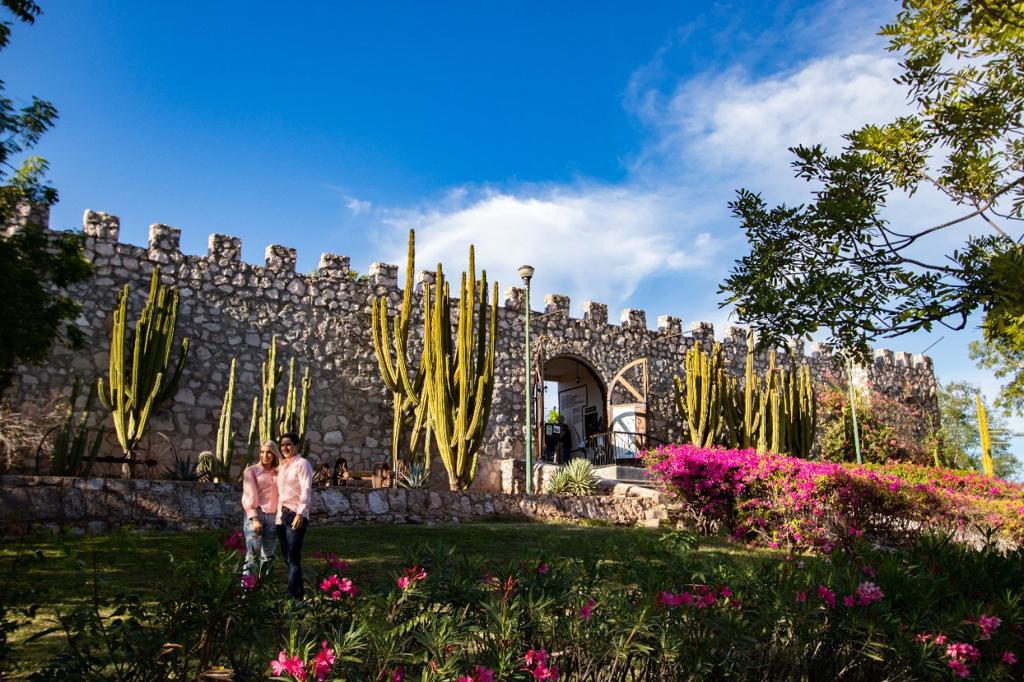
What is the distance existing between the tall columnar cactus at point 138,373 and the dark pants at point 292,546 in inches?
259

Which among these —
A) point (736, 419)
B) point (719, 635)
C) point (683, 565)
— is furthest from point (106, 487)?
point (736, 419)

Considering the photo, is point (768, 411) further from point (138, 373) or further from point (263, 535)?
point (263, 535)

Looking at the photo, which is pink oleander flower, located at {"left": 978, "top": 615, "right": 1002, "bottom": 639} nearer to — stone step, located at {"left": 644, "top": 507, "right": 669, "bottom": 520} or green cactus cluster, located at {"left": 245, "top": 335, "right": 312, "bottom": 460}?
stone step, located at {"left": 644, "top": 507, "right": 669, "bottom": 520}

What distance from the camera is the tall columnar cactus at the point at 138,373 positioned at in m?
11.5

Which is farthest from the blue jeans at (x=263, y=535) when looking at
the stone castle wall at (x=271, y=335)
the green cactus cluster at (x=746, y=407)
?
the green cactus cluster at (x=746, y=407)

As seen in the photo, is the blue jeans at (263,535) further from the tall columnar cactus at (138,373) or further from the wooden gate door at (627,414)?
the wooden gate door at (627,414)

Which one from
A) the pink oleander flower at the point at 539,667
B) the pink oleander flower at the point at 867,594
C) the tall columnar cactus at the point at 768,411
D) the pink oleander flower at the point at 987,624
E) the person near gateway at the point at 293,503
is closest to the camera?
the pink oleander flower at the point at 539,667

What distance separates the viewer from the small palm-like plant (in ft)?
42.7

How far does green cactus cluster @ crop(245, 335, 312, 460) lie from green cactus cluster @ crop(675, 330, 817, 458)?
8616 millimetres

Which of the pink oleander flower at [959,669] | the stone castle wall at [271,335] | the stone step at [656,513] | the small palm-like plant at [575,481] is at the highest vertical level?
the stone castle wall at [271,335]

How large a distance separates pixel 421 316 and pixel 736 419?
7778 mm

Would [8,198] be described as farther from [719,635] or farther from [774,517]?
[774,517]

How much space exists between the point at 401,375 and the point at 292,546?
25.6ft

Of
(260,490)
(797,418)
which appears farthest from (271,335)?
(797,418)
